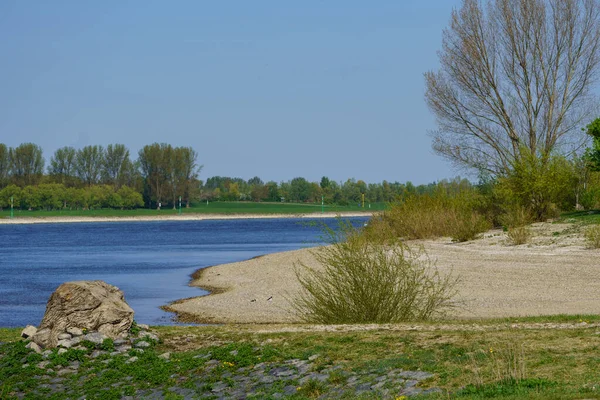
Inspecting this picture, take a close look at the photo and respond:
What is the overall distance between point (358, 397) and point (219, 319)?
11.0 metres

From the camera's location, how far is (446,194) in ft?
137

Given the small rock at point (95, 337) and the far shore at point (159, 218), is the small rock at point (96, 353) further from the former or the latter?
the far shore at point (159, 218)

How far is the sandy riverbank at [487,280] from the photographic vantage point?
19.5m

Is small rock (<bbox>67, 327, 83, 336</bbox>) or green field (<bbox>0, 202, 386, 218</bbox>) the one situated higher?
green field (<bbox>0, 202, 386, 218</bbox>)

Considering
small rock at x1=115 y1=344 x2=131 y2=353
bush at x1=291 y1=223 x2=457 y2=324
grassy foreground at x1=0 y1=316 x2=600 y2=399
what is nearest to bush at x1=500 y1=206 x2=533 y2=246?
bush at x1=291 y1=223 x2=457 y2=324

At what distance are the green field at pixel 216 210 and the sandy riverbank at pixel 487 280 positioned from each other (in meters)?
96.4

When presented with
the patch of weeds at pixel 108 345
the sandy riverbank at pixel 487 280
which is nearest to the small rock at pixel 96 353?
the patch of weeds at pixel 108 345

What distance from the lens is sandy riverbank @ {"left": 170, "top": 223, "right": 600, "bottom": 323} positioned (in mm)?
19547

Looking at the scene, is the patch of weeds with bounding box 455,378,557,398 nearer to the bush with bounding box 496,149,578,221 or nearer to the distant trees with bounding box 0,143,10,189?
the bush with bounding box 496,149,578,221

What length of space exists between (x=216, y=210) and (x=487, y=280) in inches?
Answer: 5879

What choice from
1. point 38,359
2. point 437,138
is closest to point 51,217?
point 437,138

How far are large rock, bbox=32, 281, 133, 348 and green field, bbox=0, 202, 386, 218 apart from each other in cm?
11663

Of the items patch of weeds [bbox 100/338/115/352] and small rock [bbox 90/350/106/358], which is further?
patch of weeds [bbox 100/338/115/352]

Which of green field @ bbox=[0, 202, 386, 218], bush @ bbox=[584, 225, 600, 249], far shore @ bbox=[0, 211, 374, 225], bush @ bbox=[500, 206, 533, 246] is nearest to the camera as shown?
bush @ bbox=[584, 225, 600, 249]
